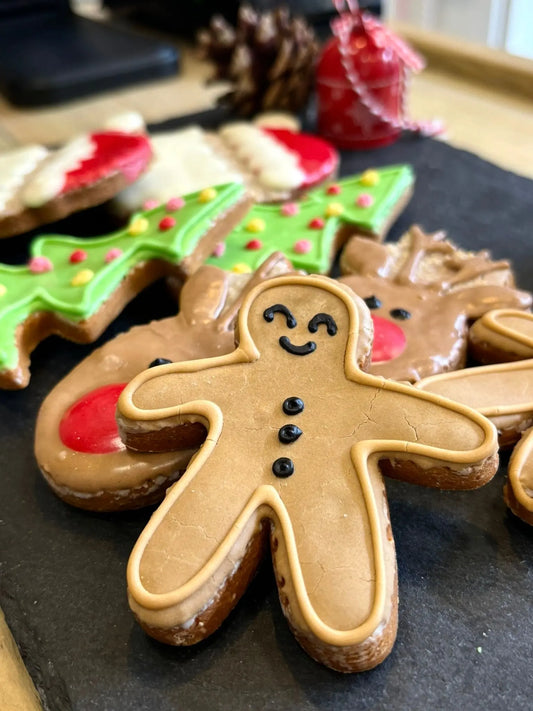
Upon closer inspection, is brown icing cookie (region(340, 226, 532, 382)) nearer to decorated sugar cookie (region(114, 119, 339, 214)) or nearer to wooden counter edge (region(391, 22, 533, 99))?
decorated sugar cookie (region(114, 119, 339, 214))

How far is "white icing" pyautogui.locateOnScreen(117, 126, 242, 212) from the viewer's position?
3.80ft

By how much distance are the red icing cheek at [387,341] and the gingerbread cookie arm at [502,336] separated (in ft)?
0.30

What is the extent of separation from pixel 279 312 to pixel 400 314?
195mm

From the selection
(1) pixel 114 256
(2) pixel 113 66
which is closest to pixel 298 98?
(2) pixel 113 66

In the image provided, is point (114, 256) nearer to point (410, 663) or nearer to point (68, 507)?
point (68, 507)

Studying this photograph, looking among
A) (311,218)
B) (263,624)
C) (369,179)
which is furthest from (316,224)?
(263,624)

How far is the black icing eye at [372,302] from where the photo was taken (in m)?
0.86

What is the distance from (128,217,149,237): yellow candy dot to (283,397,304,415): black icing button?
466 millimetres

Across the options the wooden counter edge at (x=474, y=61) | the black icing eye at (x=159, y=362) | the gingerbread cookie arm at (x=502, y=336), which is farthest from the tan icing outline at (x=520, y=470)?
the wooden counter edge at (x=474, y=61)

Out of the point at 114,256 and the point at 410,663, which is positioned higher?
the point at 114,256

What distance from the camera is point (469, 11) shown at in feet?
8.08

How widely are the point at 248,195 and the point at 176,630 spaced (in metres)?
0.66

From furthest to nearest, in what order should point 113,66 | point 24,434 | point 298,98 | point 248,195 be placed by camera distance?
point 113,66
point 298,98
point 248,195
point 24,434

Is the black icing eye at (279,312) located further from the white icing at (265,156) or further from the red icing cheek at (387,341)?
the white icing at (265,156)
